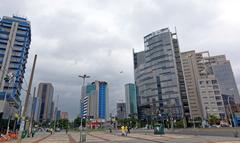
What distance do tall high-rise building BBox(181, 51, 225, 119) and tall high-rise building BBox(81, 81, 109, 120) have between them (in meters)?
62.1

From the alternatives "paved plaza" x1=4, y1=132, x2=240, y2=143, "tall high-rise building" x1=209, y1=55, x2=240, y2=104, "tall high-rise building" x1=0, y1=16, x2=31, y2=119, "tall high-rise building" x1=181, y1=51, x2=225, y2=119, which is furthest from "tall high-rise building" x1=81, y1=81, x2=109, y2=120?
"tall high-rise building" x1=209, y1=55, x2=240, y2=104

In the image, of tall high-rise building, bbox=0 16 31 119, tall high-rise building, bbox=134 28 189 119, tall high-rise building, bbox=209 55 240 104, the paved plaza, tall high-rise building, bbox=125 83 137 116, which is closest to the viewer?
the paved plaza

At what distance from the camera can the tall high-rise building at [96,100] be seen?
124m

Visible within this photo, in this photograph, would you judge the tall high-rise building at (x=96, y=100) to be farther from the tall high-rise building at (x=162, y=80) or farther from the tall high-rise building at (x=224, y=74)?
the tall high-rise building at (x=224, y=74)

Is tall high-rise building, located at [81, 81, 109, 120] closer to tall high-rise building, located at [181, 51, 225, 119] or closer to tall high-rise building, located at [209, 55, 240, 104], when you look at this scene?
tall high-rise building, located at [181, 51, 225, 119]

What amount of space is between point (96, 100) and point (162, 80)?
45808mm

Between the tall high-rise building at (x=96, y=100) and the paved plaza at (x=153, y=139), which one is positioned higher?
the tall high-rise building at (x=96, y=100)

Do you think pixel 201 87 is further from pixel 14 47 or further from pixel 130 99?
pixel 14 47

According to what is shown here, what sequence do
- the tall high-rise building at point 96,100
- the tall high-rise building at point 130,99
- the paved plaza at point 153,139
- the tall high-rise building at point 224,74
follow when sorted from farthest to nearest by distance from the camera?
the tall high-rise building at point 130,99 → the tall high-rise building at point 224,74 → the tall high-rise building at point 96,100 → the paved plaza at point 153,139

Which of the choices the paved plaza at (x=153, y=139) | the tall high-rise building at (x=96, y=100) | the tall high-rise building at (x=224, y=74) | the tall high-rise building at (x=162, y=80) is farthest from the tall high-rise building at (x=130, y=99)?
the paved plaza at (x=153, y=139)

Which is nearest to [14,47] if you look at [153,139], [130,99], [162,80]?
[162,80]

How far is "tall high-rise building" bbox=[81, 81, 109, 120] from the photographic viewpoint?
124331 mm

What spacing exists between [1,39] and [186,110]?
10974 centimetres

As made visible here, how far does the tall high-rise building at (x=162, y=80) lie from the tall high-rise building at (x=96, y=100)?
2817 centimetres
